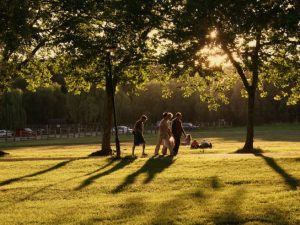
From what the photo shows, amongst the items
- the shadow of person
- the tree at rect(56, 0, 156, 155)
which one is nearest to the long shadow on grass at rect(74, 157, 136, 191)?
the shadow of person

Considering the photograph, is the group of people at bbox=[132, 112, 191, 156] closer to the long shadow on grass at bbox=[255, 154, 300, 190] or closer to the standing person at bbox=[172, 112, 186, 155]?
the standing person at bbox=[172, 112, 186, 155]

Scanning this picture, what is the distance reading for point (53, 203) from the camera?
12.0m

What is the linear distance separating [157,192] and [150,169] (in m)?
4.78

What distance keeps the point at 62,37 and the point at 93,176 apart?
11.8 m

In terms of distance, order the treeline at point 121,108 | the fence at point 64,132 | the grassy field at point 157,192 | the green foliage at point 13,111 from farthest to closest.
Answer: the treeline at point 121,108, the green foliage at point 13,111, the fence at point 64,132, the grassy field at point 157,192

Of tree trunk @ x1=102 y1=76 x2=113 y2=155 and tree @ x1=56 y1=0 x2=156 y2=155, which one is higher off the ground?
tree @ x1=56 y1=0 x2=156 y2=155

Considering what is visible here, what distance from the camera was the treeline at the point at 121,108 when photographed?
87.9 metres

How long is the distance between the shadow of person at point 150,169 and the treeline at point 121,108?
6487 centimetres

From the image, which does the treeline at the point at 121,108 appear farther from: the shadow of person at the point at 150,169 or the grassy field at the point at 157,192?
the grassy field at the point at 157,192

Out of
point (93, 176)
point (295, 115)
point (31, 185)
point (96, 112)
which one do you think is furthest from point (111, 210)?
point (295, 115)

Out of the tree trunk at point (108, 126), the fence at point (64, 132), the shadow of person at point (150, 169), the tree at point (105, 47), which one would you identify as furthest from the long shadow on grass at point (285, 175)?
the fence at point (64, 132)

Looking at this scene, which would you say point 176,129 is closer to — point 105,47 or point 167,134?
point 167,134

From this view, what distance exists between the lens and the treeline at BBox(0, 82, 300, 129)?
87875mm

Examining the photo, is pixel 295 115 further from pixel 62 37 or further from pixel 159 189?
pixel 159 189
